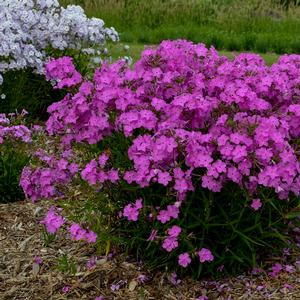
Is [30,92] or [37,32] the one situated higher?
[37,32]

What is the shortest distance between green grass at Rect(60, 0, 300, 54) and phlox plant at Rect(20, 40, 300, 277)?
8.80m

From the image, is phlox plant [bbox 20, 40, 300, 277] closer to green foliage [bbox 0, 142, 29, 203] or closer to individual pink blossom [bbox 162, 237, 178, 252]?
individual pink blossom [bbox 162, 237, 178, 252]

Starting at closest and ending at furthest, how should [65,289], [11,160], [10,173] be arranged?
[65,289] → [10,173] → [11,160]

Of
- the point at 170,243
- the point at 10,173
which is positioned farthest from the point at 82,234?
the point at 10,173

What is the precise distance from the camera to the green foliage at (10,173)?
4.55 metres

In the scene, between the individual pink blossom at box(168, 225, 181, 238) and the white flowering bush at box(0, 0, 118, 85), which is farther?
the white flowering bush at box(0, 0, 118, 85)

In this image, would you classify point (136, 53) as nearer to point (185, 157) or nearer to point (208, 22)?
point (208, 22)

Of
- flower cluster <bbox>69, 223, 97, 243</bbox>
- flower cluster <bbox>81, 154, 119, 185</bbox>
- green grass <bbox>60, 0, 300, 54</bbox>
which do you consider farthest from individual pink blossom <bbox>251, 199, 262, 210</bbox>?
green grass <bbox>60, 0, 300, 54</bbox>

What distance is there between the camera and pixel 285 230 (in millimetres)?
3480

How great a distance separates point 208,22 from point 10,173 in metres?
10.8

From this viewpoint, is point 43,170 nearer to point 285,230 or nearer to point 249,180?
point 249,180

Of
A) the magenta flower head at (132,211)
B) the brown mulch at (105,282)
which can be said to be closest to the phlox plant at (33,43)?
the brown mulch at (105,282)

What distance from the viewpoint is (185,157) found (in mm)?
3072

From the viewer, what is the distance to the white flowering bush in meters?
5.62
